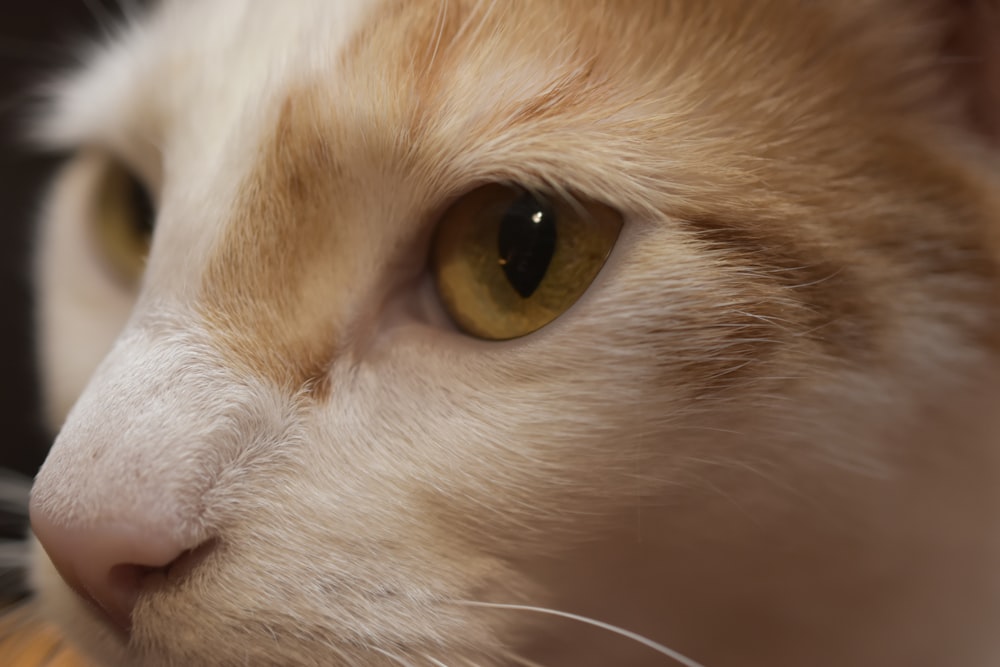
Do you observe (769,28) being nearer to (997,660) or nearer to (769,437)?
(769,437)

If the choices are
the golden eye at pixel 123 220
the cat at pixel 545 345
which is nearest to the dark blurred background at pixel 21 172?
the golden eye at pixel 123 220

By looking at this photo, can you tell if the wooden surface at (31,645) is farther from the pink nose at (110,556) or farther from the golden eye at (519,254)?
the golden eye at (519,254)

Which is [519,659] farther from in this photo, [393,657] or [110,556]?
[110,556]

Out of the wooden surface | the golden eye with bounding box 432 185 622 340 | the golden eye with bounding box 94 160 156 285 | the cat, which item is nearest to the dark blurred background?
the golden eye with bounding box 94 160 156 285

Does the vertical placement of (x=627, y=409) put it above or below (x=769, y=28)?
below

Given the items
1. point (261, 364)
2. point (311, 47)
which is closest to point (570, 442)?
point (261, 364)
